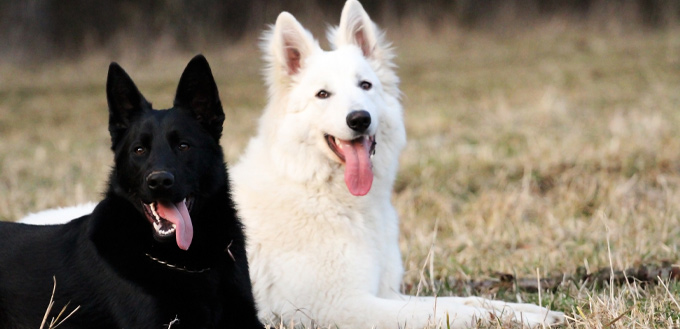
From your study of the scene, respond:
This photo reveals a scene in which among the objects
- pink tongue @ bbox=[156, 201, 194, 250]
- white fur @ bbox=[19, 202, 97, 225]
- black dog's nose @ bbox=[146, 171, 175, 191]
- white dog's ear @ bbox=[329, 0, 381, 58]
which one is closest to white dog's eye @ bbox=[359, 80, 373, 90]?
white dog's ear @ bbox=[329, 0, 381, 58]

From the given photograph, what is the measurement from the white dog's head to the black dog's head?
83 centimetres

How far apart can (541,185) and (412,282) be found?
9.15ft

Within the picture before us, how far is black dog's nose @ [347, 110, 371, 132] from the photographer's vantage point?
13.8 ft

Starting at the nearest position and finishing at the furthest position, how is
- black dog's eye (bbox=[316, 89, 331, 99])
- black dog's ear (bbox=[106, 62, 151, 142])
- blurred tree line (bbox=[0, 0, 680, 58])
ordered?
black dog's ear (bbox=[106, 62, 151, 142])
black dog's eye (bbox=[316, 89, 331, 99])
blurred tree line (bbox=[0, 0, 680, 58])

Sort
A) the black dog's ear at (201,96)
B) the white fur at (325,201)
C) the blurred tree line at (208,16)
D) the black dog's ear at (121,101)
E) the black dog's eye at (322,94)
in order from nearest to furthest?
1. the black dog's ear at (121,101)
2. the black dog's ear at (201,96)
3. the white fur at (325,201)
4. the black dog's eye at (322,94)
5. the blurred tree line at (208,16)

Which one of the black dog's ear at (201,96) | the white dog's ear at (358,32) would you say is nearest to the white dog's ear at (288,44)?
the white dog's ear at (358,32)

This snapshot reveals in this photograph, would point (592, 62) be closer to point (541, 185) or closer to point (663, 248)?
point (541, 185)

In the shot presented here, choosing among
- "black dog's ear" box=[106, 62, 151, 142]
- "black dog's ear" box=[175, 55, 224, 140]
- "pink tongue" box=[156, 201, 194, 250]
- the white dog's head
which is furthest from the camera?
the white dog's head

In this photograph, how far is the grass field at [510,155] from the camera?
5.33 m

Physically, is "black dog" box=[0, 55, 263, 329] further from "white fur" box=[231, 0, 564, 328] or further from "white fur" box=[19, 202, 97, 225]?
"white fur" box=[19, 202, 97, 225]

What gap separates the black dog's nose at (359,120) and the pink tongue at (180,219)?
1.19m

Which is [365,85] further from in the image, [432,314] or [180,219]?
[180,219]

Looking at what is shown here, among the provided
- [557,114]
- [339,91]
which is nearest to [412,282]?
[339,91]

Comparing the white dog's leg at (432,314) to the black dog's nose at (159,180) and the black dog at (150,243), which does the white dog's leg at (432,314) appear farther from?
the black dog's nose at (159,180)
